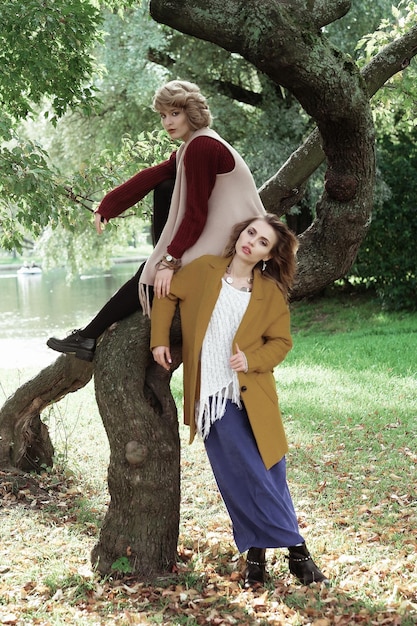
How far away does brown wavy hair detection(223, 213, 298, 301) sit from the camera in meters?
3.90

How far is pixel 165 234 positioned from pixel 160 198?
0.36 metres

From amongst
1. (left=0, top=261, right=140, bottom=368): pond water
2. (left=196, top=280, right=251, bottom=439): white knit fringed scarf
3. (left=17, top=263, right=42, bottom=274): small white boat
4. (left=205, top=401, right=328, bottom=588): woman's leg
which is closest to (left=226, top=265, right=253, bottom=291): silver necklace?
(left=196, top=280, right=251, bottom=439): white knit fringed scarf

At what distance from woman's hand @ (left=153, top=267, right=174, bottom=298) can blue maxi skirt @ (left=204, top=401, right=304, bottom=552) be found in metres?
0.67

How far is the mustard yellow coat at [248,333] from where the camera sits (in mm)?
3867

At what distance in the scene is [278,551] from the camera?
4.61 meters

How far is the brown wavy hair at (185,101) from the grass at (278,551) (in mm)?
2451

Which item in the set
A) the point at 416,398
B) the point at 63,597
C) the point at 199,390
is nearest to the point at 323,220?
the point at 199,390

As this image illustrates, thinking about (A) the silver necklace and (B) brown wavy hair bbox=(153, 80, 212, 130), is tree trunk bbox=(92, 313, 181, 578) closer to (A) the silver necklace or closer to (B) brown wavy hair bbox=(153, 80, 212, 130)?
(A) the silver necklace

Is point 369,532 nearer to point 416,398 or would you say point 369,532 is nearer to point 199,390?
point 199,390

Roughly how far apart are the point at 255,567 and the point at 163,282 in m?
1.62

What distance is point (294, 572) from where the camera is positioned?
420 cm

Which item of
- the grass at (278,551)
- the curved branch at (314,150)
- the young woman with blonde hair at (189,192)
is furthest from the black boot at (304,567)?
the curved branch at (314,150)

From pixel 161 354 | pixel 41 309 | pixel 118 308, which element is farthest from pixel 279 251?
pixel 41 309

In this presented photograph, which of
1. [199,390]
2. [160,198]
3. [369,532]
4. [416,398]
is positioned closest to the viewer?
[199,390]
